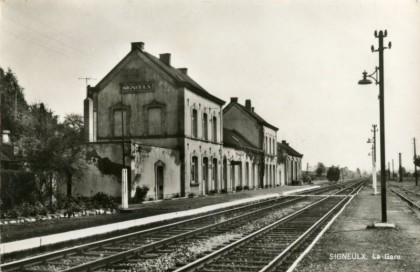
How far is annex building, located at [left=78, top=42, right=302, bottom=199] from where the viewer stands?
2538 cm

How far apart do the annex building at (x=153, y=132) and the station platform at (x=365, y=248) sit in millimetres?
13079

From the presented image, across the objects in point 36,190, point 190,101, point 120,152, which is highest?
point 190,101

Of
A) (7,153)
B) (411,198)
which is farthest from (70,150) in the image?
(411,198)

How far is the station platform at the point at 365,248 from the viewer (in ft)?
29.0

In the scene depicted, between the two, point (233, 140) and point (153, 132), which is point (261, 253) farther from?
point (233, 140)

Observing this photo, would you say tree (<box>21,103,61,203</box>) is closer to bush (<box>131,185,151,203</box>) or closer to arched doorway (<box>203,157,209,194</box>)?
bush (<box>131,185,151,203</box>)

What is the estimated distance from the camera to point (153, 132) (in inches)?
1252

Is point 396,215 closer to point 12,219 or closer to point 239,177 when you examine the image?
point 12,219

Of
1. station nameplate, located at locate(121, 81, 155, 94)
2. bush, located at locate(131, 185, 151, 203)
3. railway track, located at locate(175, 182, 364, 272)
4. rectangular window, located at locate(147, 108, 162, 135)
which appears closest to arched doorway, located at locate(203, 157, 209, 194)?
rectangular window, located at locate(147, 108, 162, 135)

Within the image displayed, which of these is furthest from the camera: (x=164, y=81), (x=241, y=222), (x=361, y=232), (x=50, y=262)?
(x=164, y=81)

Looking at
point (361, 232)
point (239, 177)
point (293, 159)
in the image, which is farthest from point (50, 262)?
point (293, 159)

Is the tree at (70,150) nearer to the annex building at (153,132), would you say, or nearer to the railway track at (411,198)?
the annex building at (153,132)

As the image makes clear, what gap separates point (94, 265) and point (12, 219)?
7983 mm

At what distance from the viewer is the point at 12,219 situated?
609 inches
